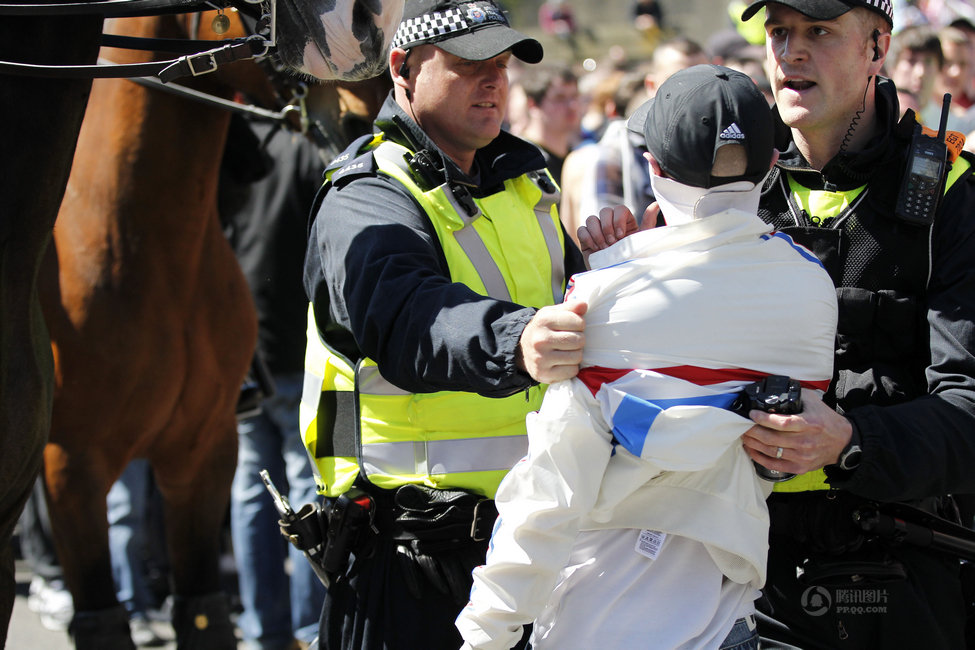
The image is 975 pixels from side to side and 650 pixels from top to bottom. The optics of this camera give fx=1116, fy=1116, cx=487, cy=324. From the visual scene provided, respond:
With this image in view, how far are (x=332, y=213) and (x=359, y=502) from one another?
653mm

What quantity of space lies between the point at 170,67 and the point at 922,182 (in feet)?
5.48

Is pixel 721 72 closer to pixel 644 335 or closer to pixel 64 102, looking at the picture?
pixel 644 335

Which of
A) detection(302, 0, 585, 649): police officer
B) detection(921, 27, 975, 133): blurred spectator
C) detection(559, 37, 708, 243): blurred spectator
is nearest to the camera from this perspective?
detection(302, 0, 585, 649): police officer

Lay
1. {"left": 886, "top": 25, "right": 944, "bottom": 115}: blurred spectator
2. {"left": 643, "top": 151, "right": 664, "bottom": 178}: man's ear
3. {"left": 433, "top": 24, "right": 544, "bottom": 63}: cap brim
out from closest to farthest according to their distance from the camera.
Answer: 1. {"left": 643, "top": 151, "right": 664, "bottom": 178}: man's ear
2. {"left": 433, "top": 24, "right": 544, "bottom": 63}: cap brim
3. {"left": 886, "top": 25, "right": 944, "bottom": 115}: blurred spectator

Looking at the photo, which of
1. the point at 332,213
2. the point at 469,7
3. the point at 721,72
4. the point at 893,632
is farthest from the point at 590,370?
the point at 469,7

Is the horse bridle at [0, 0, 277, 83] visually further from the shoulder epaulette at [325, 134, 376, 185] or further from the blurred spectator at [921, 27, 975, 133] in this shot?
the blurred spectator at [921, 27, 975, 133]

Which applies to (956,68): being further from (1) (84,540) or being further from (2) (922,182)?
(1) (84,540)

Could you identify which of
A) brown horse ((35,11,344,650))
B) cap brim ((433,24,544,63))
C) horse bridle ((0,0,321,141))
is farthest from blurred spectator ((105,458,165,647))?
cap brim ((433,24,544,63))

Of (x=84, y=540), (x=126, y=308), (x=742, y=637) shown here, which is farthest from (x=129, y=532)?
(x=742, y=637)

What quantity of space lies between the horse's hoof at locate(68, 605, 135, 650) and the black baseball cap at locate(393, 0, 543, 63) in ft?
7.16

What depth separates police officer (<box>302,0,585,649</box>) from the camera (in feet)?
7.84

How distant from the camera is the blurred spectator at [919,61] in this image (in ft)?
21.5

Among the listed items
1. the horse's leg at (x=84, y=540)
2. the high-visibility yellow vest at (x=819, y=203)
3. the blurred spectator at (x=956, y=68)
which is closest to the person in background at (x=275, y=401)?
the horse's leg at (x=84, y=540)

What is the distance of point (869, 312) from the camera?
243 centimetres
